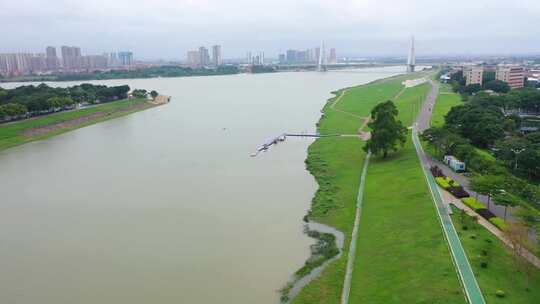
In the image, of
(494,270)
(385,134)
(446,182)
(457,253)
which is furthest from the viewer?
(385,134)

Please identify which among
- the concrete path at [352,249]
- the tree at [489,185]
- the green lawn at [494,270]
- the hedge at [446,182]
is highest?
the tree at [489,185]

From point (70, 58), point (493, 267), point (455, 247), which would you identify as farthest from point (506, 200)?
point (70, 58)

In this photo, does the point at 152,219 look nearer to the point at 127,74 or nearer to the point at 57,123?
the point at 57,123

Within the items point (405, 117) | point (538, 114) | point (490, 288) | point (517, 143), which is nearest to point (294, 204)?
point (490, 288)

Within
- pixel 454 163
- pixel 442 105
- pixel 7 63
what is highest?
pixel 7 63

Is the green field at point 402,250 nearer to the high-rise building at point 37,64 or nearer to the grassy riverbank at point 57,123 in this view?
the grassy riverbank at point 57,123

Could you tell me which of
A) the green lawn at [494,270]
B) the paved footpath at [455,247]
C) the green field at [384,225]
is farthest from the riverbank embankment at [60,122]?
the green lawn at [494,270]

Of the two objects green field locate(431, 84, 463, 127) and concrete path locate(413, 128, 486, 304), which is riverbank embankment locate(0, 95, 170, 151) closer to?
concrete path locate(413, 128, 486, 304)
